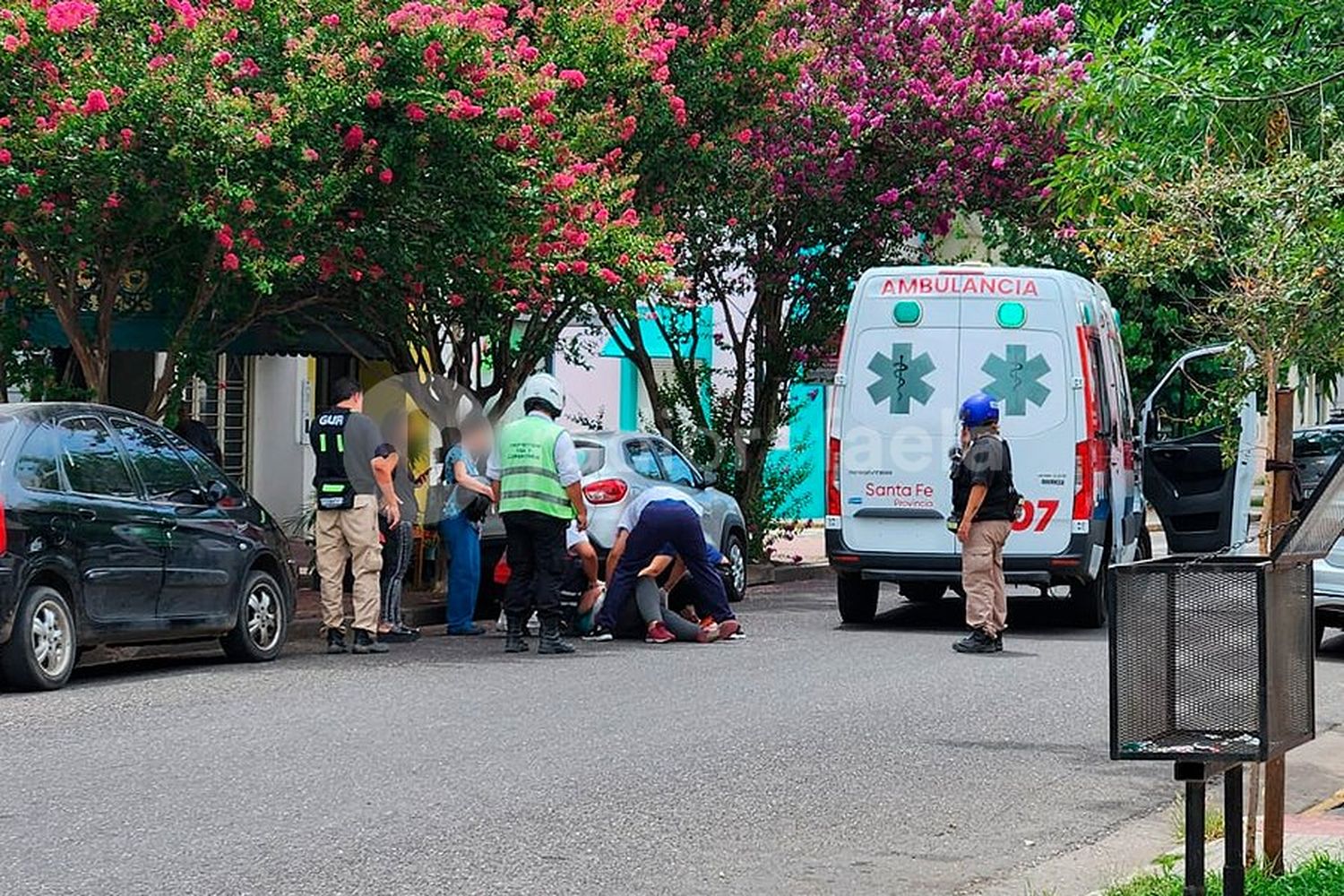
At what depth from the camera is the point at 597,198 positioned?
688 inches

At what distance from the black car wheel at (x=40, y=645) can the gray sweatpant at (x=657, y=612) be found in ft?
14.7

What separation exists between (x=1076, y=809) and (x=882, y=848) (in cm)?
135

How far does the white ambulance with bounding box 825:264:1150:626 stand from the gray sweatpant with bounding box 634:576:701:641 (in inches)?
69.9

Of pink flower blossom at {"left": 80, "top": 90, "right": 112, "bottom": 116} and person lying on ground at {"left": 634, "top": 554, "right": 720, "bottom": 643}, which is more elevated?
pink flower blossom at {"left": 80, "top": 90, "right": 112, "bottom": 116}

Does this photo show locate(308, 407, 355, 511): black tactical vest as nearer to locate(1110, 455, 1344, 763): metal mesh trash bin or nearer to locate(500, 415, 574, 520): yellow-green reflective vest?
locate(500, 415, 574, 520): yellow-green reflective vest

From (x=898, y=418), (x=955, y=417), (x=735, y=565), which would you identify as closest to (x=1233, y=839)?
(x=955, y=417)

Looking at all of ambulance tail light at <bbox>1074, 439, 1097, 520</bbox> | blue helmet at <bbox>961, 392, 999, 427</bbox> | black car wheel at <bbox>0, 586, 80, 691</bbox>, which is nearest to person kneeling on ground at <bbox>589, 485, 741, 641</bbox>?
blue helmet at <bbox>961, 392, 999, 427</bbox>

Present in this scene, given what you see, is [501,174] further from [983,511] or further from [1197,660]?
[1197,660]

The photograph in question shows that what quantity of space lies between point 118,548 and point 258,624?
5.52 ft

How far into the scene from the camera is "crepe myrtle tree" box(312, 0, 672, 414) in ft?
49.8

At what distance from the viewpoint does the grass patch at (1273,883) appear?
653 cm

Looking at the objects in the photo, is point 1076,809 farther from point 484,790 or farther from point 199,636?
point 199,636

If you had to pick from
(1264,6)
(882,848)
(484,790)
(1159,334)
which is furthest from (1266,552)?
(1159,334)

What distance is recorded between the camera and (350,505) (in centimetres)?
1452
